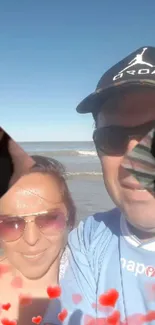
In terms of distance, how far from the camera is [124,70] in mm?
1422

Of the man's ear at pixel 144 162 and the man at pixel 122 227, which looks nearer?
the man's ear at pixel 144 162

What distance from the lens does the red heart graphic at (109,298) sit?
52.8 inches

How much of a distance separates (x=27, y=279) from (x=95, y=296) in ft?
0.99

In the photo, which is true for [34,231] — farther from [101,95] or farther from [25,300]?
[101,95]

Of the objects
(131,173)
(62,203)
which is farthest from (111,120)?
(62,203)

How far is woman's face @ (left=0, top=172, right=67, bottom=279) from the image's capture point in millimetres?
1456

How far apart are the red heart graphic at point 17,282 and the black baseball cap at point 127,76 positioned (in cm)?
81

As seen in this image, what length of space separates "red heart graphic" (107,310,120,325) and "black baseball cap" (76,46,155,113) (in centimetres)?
85

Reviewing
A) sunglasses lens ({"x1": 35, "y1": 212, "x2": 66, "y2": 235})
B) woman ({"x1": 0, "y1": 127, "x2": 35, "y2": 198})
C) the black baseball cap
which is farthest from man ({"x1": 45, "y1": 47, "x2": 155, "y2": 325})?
woman ({"x1": 0, "y1": 127, "x2": 35, "y2": 198})

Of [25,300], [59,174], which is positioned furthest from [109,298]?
[59,174]

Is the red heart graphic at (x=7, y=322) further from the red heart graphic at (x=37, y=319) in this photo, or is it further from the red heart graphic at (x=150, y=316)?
the red heart graphic at (x=150, y=316)

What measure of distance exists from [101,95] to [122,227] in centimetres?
57

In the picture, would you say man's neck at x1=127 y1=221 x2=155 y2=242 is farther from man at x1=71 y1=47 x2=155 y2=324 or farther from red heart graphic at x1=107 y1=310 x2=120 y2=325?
red heart graphic at x1=107 y1=310 x2=120 y2=325
